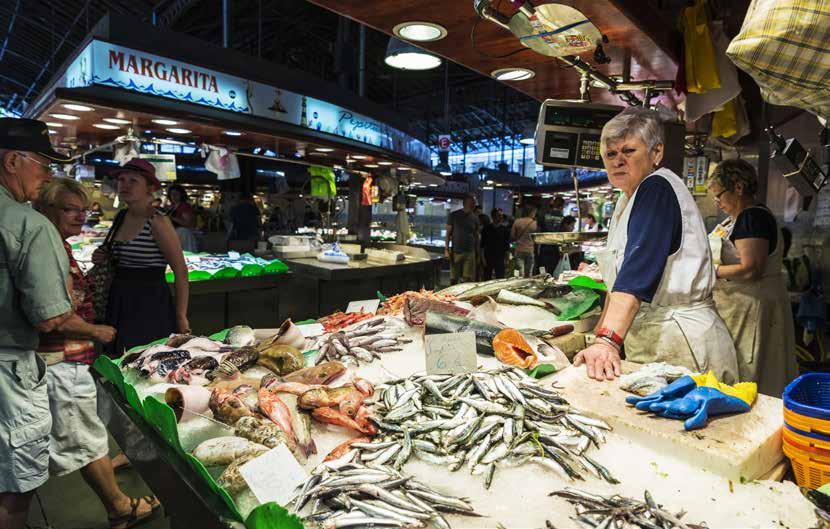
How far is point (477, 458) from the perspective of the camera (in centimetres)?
152

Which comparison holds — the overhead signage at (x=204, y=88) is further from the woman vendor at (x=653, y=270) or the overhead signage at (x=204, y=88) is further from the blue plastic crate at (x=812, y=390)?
the blue plastic crate at (x=812, y=390)

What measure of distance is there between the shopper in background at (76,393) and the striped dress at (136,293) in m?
0.41

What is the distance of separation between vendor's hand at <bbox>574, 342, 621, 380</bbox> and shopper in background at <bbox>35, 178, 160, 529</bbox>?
2696 mm

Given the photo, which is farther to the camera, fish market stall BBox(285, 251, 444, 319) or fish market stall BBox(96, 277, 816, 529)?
fish market stall BBox(285, 251, 444, 319)

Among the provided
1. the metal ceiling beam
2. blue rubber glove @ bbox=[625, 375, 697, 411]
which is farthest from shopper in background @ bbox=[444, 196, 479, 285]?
the metal ceiling beam

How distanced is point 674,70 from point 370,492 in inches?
178

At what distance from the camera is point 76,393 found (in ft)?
9.54

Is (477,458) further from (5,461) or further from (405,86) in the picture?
(405,86)

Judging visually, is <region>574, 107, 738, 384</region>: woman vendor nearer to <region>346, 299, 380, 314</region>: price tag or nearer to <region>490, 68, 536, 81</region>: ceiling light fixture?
<region>346, 299, 380, 314</region>: price tag

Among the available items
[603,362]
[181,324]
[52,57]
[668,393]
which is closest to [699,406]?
[668,393]

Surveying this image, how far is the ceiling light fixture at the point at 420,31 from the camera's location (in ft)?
11.8

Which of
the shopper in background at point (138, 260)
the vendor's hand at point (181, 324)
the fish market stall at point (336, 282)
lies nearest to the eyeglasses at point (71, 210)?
the shopper in background at point (138, 260)

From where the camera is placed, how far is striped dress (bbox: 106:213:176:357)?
3742 mm

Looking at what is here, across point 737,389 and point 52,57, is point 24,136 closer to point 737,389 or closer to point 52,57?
point 737,389
